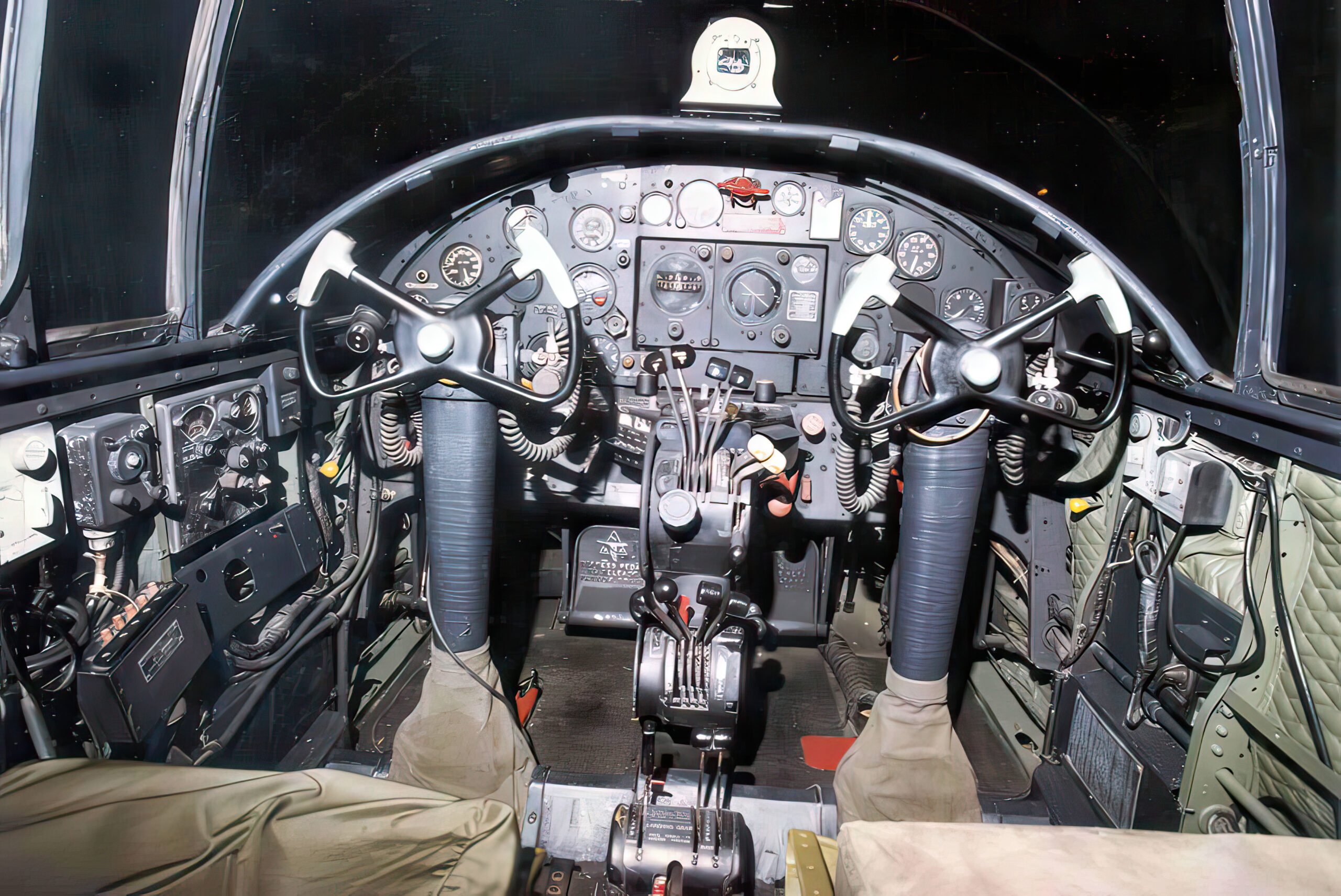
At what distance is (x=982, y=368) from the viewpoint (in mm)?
1907

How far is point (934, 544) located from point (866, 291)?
768 millimetres

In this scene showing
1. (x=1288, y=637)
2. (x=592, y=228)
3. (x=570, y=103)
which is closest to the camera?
Result: (x=1288, y=637)

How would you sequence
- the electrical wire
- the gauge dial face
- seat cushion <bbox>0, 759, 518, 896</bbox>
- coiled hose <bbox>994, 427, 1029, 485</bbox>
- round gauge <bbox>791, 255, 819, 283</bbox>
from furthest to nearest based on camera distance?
round gauge <bbox>791, 255, 819, 283</bbox> → the gauge dial face → coiled hose <bbox>994, 427, 1029, 485</bbox> → the electrical wire → seat cushion <bbox>0, 759, 518, 896</bbox>

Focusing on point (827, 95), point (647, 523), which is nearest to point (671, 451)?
point (647, 523)

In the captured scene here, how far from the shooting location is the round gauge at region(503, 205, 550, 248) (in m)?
3.03

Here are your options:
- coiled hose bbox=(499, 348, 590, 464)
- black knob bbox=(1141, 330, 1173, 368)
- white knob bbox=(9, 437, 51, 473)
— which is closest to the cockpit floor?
coiled hose bbox=(499, 348, 590, 464)

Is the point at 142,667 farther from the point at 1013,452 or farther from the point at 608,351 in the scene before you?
the point at 1013,452

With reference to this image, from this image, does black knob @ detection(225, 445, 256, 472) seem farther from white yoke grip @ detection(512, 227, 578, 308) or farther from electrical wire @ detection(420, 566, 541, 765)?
white yoke grip @ detection(512, 227, 578, 308)

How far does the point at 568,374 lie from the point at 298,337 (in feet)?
2.43

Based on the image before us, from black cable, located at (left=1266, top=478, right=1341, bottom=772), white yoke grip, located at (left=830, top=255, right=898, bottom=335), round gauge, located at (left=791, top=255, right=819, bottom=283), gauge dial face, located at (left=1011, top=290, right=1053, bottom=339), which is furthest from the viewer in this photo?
round gauge, located at (left=791, top=255, right=819, bottom=283)

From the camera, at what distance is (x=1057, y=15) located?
102 inches

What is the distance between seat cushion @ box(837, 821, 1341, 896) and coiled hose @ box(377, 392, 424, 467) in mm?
2160

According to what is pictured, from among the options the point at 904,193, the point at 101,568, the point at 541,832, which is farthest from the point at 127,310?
the point at 904,193

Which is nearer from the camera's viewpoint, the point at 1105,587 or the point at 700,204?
the point at 1105,587
